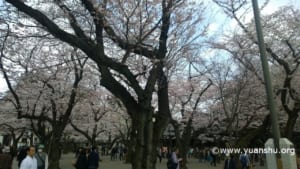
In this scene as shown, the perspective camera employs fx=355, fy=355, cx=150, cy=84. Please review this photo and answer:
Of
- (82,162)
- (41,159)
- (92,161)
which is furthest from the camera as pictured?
(92,161)

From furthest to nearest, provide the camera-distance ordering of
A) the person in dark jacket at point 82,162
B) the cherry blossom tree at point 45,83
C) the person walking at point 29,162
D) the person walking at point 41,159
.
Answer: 1. the cherry blossom tree at point 45,83
2. the person in dark jacket at point 82,162
3. the person walking at point 41,159
4. the person walking at point 29,162

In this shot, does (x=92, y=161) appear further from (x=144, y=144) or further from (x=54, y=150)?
(x=54, y=150)

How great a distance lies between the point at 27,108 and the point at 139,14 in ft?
42.0

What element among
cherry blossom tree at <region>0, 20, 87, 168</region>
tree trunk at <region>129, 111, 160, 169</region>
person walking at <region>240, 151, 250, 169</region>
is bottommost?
person walking at <region>240, 151, 250, 169</region>

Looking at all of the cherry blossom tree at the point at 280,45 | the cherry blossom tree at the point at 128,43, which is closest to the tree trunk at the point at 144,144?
the cherry blossom tree at the point at 128,43

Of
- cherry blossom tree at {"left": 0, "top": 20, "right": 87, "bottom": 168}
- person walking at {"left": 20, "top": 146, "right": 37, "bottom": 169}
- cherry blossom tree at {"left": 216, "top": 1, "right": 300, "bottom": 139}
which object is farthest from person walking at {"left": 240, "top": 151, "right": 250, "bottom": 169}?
person walking at {"left": 20, "top": 146, "right": 37, "bottom": 169}

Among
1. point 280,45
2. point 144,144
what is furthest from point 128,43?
point 280,45

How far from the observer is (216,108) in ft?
90.0

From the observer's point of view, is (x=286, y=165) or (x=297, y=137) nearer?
(x=286, y=165)

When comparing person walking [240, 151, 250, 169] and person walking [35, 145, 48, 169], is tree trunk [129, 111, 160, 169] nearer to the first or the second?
person walking [35, 145, 48, 169]

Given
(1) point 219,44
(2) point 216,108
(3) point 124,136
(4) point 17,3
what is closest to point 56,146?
(1) point 219,44

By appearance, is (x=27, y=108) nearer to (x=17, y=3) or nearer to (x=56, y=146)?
(x=56, y=146)

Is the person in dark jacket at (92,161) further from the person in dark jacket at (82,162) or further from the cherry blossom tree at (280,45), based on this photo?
the cherry blossom tree at (280,45)

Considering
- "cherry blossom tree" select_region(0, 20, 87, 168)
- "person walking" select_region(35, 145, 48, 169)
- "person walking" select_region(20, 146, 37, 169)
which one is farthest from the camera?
"cherry blossom tree" select_region(0, 20, 87, 168)
